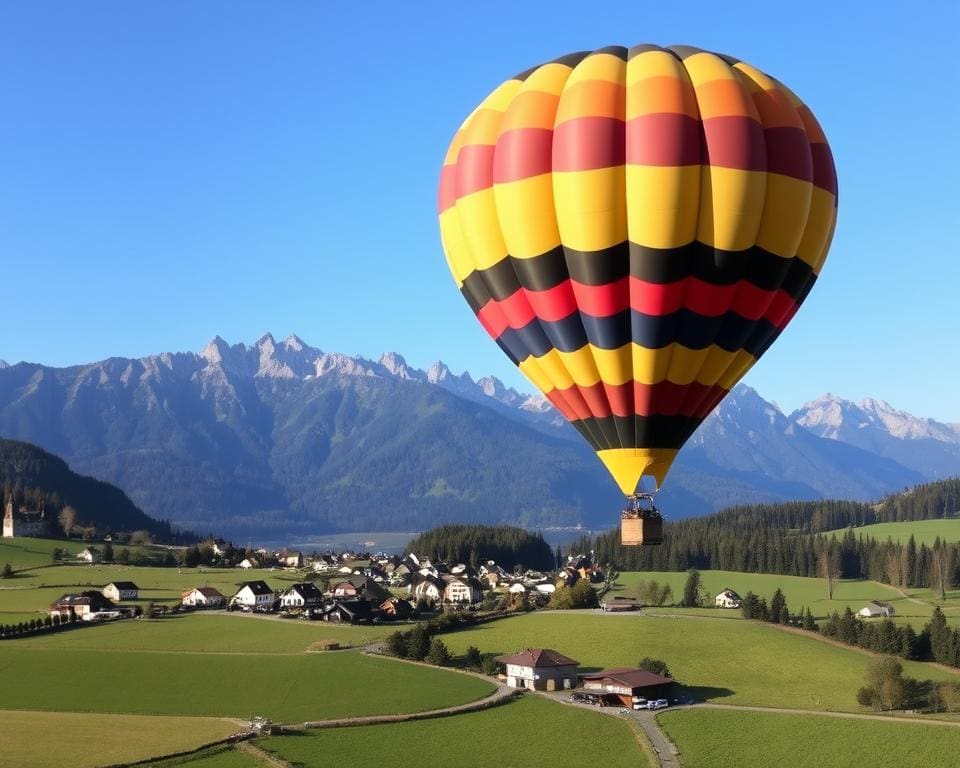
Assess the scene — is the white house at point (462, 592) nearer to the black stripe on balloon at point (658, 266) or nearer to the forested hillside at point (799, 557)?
the forested hillside at point (799, 557)

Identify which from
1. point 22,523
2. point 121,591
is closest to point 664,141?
point 121,591

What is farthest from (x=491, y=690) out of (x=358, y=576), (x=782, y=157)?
(x=358, y=576)

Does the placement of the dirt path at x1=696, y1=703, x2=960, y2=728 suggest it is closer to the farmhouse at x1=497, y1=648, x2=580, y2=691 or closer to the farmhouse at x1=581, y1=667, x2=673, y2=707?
the farmhouse at x1=581, y1=667, x2=673, y2=707

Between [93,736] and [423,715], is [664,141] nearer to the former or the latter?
[423,715]

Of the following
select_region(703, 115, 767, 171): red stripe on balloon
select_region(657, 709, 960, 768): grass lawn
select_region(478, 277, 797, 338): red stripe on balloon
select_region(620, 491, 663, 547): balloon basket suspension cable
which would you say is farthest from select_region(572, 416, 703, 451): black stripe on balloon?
select_region(657, 709, 960, 768): grass lawn

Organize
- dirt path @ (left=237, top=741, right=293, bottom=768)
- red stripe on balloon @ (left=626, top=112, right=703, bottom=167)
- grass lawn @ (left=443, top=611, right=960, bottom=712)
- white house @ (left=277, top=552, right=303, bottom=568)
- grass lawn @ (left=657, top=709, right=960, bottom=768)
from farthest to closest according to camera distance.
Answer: white house @ (left=277, top=552, right=303, bottom=568) → grass lawn @ (left=443, top=611, right=960, bottom=712) → grass lawn @ (left=657, top=709, right=960, bottom=768) → dirt path @ (left=237, top=741, right=293, bottom=768) → red stripe on balloon @ (left=626, top=112, right=703, bottom=167)

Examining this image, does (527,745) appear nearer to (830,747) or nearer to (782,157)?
(830,747)
